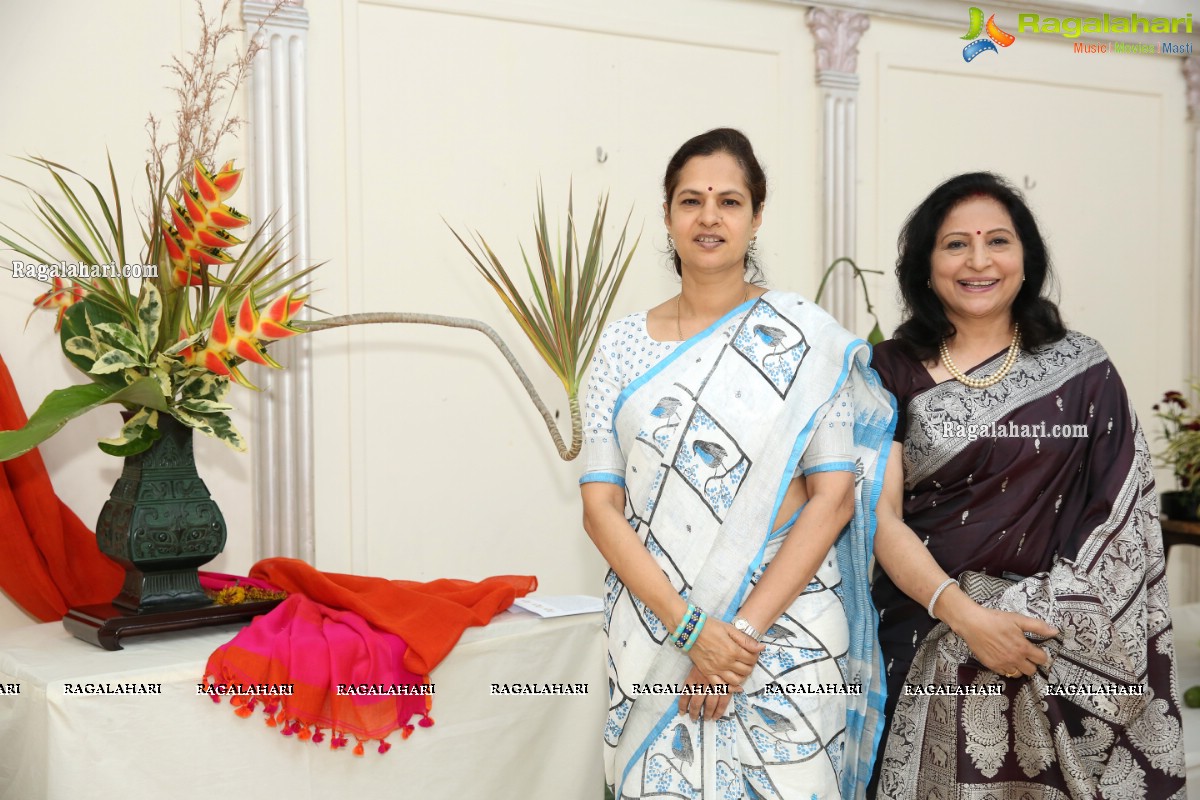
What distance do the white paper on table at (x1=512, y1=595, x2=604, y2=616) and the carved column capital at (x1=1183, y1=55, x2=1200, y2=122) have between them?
12.6ft

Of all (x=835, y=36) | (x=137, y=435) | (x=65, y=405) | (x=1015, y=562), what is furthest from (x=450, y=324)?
(x=835, y=36)

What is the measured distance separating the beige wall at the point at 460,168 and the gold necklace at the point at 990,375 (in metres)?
1.75

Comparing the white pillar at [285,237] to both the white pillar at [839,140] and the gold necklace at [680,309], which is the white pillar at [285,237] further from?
the white pillar at [839,140]

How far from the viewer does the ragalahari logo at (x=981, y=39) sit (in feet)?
14.3

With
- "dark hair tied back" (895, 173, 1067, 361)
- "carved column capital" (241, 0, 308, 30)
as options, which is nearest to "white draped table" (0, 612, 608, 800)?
"dark hair tied back" (895, 173, 1067, 361)

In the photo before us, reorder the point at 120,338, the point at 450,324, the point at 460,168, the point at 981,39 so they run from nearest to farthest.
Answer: the point at 120,338
the point at 450,324
the point at 460,168
the point at 981,39

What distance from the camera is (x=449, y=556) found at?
11.5 feet

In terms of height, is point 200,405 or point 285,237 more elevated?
point 285,237

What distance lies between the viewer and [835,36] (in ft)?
13.3

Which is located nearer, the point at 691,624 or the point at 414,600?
the point at 691,624

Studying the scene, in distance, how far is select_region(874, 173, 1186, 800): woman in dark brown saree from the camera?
1.90 m

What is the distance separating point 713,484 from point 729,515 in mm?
56

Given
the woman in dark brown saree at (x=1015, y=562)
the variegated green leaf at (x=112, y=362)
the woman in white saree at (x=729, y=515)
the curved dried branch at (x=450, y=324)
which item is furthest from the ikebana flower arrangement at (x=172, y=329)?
the woman in dark brown saree at (x=1015, y=562)

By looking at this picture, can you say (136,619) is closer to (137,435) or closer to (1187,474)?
(137,435)
